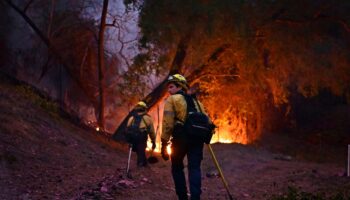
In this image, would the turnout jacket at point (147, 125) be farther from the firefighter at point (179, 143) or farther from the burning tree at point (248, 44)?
the firefighter at point (179, 143)

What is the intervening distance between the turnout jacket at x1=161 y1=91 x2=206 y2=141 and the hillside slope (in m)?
1.86

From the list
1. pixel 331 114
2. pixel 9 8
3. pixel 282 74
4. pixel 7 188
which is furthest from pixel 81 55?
pixel 7 188

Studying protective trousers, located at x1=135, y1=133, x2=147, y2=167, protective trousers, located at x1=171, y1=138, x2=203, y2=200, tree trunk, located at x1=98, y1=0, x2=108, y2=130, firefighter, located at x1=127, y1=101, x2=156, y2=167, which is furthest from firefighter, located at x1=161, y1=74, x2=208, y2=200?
tree trunk, located at x1=98, y1=0, x2=108, y2=130

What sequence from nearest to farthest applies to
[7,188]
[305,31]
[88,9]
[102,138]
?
[7,188]
[305,31]
[102,138]
[88,9]

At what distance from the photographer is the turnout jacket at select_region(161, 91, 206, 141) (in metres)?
6.62

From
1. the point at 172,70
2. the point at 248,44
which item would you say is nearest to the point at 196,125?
the point at 248,44

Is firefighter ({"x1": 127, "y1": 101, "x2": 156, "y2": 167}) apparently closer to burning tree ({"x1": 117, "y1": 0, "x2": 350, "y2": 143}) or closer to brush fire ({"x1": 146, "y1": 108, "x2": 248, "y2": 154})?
burning tree ({"x1": 117, "y1": 0, "x2": 350, "y2": 143})

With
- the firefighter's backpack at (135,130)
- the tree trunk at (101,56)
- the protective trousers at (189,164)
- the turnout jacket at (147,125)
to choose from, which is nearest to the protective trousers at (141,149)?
the firefighter's backpack at (135,130)

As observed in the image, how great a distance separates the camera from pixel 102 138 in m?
19.4

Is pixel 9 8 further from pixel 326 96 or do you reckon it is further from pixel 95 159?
pixel 326 96

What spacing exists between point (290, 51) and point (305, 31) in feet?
2.61

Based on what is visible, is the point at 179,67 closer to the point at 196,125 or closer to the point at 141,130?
the point at 141,130

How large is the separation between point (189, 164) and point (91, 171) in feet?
17.0

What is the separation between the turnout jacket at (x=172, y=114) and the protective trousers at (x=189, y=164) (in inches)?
7.5
